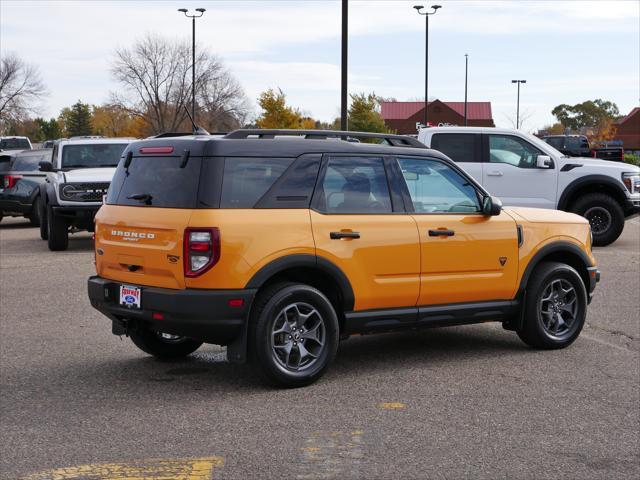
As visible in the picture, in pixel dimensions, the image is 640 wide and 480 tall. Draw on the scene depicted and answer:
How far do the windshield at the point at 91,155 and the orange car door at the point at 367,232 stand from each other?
1102cm

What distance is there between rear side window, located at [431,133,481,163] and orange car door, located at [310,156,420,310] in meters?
9.55

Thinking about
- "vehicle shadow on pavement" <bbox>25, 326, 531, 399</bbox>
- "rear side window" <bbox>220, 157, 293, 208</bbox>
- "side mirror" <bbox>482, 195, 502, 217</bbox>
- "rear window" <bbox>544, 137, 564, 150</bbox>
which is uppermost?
"rear window" <bbox>544, 137, 564, 150</bbox>

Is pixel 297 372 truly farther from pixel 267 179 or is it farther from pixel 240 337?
pixel 267 179

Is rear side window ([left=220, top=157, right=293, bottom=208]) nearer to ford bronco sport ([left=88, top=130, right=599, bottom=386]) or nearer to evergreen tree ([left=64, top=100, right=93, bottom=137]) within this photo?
ford bronco sport ([left=88, top=130, right=599, bottom=386])

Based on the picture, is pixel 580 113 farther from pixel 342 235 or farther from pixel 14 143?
pixel 342 235

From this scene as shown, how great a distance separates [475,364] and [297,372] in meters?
1.66

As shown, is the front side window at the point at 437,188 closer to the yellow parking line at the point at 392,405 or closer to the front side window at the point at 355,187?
the front side window at the point at 355,187

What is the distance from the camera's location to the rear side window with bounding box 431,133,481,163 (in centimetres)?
1662

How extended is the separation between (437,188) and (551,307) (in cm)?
150

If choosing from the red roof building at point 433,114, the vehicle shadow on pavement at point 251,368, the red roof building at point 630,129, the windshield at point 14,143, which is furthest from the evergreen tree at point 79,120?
the vehicle shadow on pavement at point 251,368

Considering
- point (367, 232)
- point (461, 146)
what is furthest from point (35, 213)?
point (367, 232)

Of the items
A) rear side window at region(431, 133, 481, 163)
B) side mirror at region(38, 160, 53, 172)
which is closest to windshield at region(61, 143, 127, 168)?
side mirror at region(38, 160, 53, 172)

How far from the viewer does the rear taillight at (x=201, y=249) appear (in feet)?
20.6

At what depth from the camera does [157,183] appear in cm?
675
